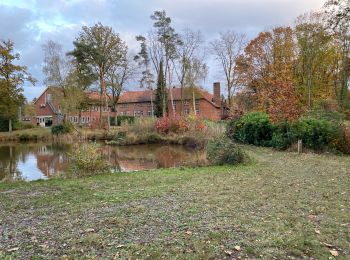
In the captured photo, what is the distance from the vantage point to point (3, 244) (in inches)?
159

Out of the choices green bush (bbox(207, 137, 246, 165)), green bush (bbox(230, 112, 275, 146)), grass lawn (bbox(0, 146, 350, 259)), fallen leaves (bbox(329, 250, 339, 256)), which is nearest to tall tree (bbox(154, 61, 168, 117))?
green bush (bbox(230, 112, 275, 146))

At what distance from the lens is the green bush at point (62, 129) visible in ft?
115

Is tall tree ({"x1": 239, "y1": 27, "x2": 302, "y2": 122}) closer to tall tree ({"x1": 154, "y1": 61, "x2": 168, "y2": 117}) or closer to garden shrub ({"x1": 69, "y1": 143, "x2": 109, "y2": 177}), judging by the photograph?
tall tree ({"x1": 154, "y1": 61, "x2": 168, "y2": 117})

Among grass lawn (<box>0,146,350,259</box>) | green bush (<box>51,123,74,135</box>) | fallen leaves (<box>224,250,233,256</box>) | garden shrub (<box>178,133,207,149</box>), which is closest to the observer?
fallen leaves (<box>224,250,233,256</box>)

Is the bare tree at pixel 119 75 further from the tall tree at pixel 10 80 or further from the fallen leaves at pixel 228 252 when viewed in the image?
the fallen leaves at pixel 228 252

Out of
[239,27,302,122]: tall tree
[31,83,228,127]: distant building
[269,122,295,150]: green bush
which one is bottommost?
[269,122,295,150]: green bush

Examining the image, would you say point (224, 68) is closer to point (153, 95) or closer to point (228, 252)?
point (153, 95)

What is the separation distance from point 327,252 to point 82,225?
3274 mm

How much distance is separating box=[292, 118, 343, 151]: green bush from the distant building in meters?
34.7

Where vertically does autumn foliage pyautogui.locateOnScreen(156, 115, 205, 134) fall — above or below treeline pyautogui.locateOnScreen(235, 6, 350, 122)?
below

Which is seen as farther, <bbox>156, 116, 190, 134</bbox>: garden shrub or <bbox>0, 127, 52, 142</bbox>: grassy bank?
<bbox>0, 127, 52, 142</bbox>: grassy bank

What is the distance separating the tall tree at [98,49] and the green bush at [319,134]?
1090 inches

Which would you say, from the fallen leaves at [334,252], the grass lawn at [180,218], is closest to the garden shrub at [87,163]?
the grass lawn at [180,218]

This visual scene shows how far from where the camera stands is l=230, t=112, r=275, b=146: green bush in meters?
19.9
